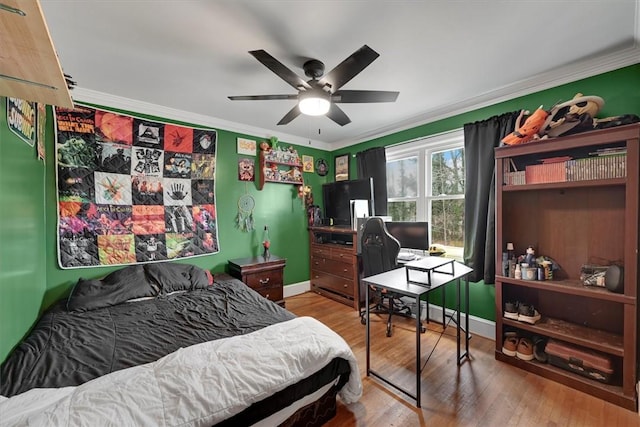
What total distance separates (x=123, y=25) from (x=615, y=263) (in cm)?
381

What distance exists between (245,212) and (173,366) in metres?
2.49

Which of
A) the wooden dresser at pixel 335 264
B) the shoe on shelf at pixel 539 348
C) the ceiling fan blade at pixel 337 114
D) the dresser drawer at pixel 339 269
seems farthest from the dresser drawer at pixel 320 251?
the shoe on shelf at pixel 539 348

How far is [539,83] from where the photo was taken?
7.50 feet

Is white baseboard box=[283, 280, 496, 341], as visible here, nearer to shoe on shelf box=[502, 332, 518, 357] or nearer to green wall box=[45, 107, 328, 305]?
shoe on shelf box=[502, 332, 518, 357]

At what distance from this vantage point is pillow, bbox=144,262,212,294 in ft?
8.29

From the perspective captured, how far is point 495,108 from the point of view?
261cm

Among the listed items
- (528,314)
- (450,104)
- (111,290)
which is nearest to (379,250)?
(528,314)

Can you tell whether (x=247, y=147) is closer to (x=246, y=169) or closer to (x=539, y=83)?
(x=246, y=169)

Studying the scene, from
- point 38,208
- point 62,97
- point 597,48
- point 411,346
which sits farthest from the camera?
point 411,346

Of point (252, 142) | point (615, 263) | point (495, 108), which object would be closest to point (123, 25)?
point (252, 142)

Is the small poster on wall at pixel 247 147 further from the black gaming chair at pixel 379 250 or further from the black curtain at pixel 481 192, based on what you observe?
the black curtain at pixel 481 192

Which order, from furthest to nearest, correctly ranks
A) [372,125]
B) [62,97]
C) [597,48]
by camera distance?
[372,125] < [597,48] < [62,97]

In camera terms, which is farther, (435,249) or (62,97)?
(435,249)

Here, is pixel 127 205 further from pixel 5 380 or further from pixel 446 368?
pixel 446 368
